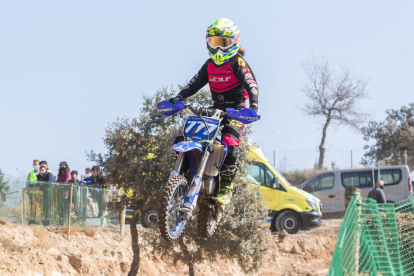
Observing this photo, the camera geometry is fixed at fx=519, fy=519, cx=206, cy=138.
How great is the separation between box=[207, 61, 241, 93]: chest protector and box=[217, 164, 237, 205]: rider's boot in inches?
44.9

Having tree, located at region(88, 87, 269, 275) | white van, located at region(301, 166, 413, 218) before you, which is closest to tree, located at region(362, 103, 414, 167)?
white van, located at region(301, 166, 413, 218)

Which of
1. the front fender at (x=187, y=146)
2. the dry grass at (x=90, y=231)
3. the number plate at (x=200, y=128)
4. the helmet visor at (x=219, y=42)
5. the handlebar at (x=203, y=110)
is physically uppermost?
the helmet visor at (x=219, y=42)

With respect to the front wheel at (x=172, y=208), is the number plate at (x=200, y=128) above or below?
above

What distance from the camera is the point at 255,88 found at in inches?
286

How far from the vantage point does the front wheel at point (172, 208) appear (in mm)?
6230

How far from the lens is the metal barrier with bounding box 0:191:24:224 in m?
11.8

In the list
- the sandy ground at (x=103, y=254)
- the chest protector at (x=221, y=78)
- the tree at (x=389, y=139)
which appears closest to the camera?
the chest protector at (x=221, y=78)

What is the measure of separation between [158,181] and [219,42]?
190 inches

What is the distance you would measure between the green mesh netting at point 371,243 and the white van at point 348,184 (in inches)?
443

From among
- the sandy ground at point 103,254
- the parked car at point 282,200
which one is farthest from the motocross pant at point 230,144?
the parked car at point 282,200

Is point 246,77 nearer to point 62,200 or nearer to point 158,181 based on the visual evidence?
point 158,181

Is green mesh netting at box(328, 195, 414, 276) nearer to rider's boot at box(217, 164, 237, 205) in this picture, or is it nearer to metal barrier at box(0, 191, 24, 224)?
rider's boot at box(217, 164, 237, 205)

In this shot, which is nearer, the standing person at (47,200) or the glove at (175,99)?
the glove at (175,99)

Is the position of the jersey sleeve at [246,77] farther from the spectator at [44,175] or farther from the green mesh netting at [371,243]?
the spectator at [44,175]
